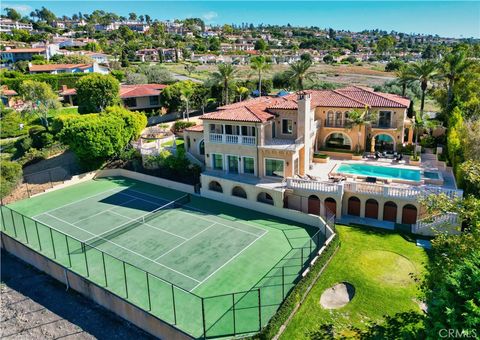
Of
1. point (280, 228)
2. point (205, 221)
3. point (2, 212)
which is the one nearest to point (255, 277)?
point (280, 228)

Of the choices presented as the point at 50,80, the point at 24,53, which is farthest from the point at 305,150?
the point at 24,53

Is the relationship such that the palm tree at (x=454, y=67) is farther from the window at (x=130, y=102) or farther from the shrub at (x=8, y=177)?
the shrub at (x=8, y=177)

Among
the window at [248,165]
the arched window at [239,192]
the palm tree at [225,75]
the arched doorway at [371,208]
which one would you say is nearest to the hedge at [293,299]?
the arched doorway at [371,208]

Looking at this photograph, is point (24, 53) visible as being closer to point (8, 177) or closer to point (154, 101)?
point (154, 101)

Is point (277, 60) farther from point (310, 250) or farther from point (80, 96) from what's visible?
point (310, 250)

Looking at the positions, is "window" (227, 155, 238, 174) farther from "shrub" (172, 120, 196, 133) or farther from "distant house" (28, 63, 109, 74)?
"distant house" (28, 63, 109, 74)
